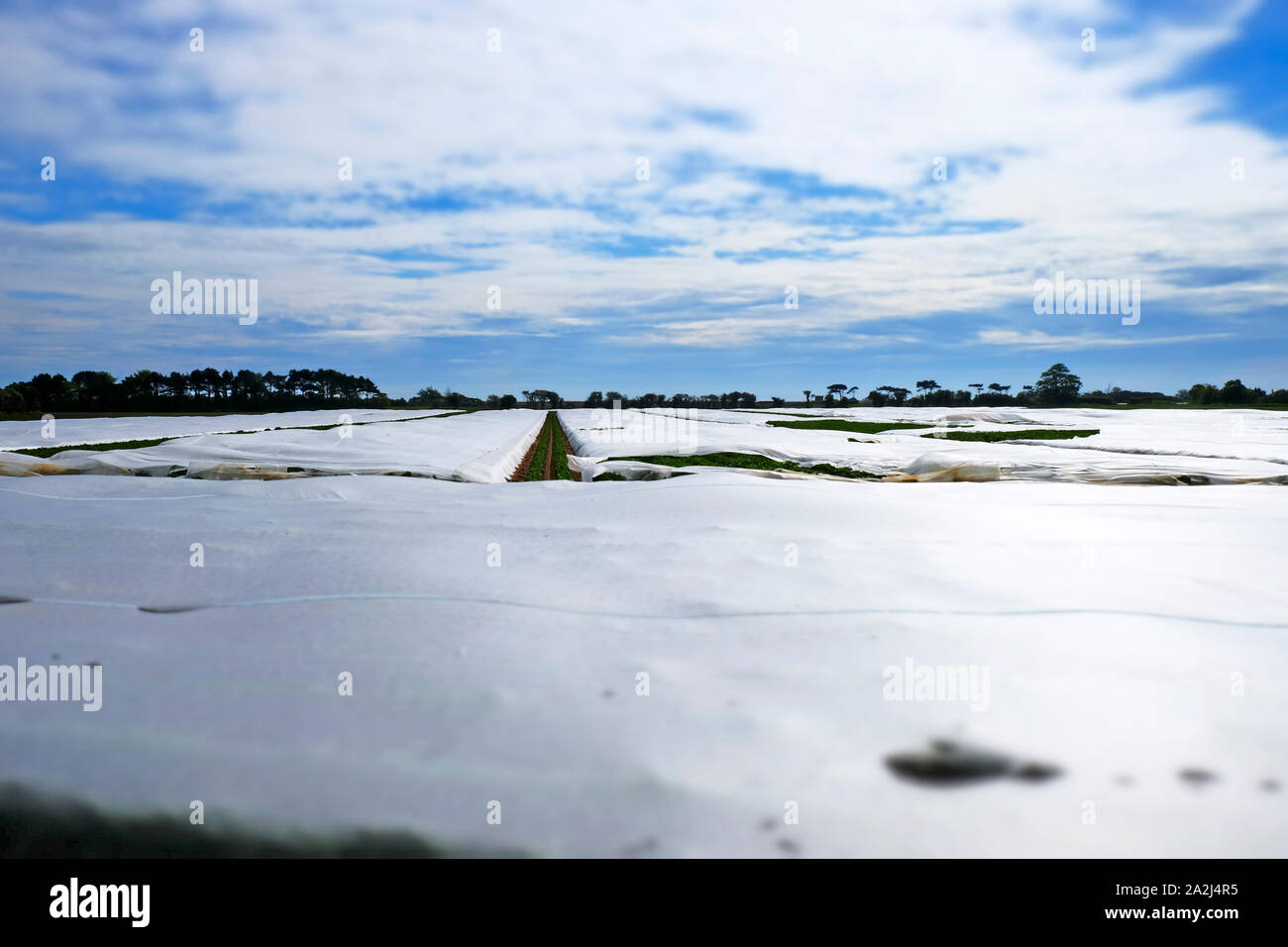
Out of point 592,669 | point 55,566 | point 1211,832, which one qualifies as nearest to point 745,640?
point 592,669

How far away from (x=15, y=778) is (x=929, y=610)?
7.63ft

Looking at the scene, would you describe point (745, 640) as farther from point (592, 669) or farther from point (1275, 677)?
point (1275, 677)

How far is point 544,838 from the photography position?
4.02 feet

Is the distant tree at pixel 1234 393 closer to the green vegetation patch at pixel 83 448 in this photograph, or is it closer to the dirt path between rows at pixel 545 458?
the dirt path between rows at pixel 545 458

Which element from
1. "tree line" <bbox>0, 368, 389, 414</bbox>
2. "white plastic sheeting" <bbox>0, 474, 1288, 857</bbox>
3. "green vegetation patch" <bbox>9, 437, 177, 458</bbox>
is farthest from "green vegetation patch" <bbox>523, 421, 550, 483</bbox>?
"tree line" <bbox>0, 368, 389, 414</bbox>

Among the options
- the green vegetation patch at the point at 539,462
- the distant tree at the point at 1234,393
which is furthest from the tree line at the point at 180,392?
the distant tree at the point at 1234,393

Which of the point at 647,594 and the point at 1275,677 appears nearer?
the point at 1275,677

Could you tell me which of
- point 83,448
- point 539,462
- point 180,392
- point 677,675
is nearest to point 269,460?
point 83,448

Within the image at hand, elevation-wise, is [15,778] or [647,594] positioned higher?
[647,594]

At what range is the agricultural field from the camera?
4.20 ft

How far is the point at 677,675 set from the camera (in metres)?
1.74

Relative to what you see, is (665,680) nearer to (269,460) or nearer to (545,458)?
(269,460)

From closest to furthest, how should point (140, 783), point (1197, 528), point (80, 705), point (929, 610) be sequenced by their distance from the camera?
point (140, 783) → point (80, 705) → point (929, 610) → point (1197, 528)
